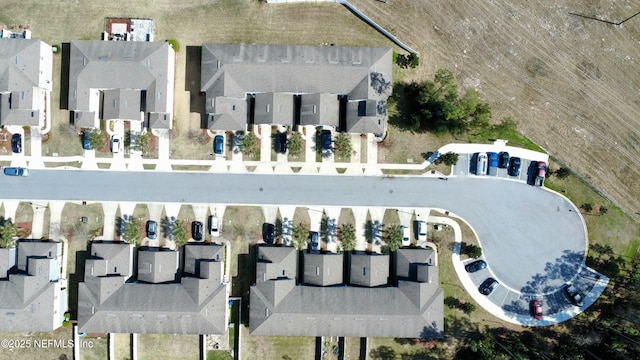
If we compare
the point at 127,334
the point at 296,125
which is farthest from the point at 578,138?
the point at 127,334

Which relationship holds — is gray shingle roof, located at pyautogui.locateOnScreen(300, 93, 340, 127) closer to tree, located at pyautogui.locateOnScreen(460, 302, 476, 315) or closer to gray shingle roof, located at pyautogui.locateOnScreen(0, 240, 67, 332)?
tree, located at pyautogui.locateOnScreen(460, 302, 476, 315)

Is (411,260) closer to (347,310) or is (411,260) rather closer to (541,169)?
(347,310)

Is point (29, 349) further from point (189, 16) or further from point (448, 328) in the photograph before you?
point (448, 328)

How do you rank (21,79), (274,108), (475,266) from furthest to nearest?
1. (475,266)
2. (274,108)
3. (21,79)

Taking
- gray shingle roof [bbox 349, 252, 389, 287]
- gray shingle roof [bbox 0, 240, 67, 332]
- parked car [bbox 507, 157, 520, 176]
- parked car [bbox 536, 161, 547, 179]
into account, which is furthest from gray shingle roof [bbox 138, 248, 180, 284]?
parked car [bbox 536, 161, 547, 179]

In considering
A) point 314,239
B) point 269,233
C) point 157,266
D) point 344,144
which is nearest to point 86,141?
point 157,266

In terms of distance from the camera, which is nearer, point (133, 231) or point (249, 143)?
point (133, 231)
